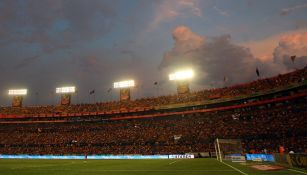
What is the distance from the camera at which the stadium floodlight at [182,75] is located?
77625 mm

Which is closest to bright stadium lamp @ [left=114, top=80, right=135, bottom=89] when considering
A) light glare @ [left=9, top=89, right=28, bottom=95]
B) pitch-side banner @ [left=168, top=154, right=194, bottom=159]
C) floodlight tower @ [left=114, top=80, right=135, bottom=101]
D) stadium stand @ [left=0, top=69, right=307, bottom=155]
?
floodlight tower @ [left=114, top=80, right=135, bottom=101]

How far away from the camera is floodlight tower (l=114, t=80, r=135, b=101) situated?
85.0m

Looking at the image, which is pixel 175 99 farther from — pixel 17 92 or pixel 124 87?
pixel 17 92

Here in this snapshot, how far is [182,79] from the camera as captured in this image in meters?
79.1

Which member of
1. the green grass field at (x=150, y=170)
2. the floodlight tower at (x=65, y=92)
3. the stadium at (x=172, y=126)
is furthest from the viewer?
the floodlight tower at (x=65, y=92)

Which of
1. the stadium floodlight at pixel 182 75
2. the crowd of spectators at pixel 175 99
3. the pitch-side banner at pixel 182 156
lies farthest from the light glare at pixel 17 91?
the pitch-side banner at pixel 182 156

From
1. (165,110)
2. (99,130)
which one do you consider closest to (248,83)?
(165,110)

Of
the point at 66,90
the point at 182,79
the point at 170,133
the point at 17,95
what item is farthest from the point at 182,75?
the point at 17,95

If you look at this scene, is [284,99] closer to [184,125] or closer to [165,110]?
[184,125]

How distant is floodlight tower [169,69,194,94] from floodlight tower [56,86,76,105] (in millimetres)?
37551

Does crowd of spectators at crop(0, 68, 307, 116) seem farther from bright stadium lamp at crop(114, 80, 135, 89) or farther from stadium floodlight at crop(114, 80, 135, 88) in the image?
stadium floodlight at crop(114, 80, 135, 88)

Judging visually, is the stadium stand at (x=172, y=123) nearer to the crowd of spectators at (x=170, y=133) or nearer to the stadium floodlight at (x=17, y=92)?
the crowd of spectators at (x=170, y=133)

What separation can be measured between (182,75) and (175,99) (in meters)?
7.79

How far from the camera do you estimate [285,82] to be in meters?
58.5
